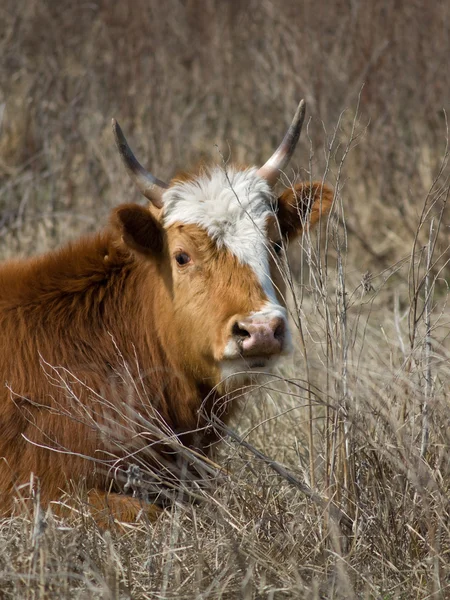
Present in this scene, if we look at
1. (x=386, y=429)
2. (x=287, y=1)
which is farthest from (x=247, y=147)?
(x=386, y=429)

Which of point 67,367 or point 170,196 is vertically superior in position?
point 170,196

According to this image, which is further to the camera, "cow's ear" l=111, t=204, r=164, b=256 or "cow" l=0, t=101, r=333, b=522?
"cow's ear" l=111, t=204, r=164, b=256

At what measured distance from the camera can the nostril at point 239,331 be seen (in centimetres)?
399

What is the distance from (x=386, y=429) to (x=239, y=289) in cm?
91

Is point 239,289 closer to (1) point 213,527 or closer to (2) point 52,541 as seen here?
(1) point 213,527

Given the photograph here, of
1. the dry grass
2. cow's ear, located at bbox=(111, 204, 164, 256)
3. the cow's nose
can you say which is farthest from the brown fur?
the dry grass

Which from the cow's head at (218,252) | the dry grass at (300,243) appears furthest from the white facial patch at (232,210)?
the dry grass at (300,243)

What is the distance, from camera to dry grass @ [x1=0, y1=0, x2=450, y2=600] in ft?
11.0

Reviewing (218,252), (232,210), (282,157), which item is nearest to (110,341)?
(218,252)

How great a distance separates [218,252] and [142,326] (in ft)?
1.98

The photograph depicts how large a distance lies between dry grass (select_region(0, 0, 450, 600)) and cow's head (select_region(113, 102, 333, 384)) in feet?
0.78

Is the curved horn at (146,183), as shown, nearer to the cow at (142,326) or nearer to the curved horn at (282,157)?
the cow at (142,326)

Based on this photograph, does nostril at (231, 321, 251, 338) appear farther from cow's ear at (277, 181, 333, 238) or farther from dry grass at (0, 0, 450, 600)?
cow's ear at (277, 181, 333, 238)

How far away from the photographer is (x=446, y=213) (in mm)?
8500
